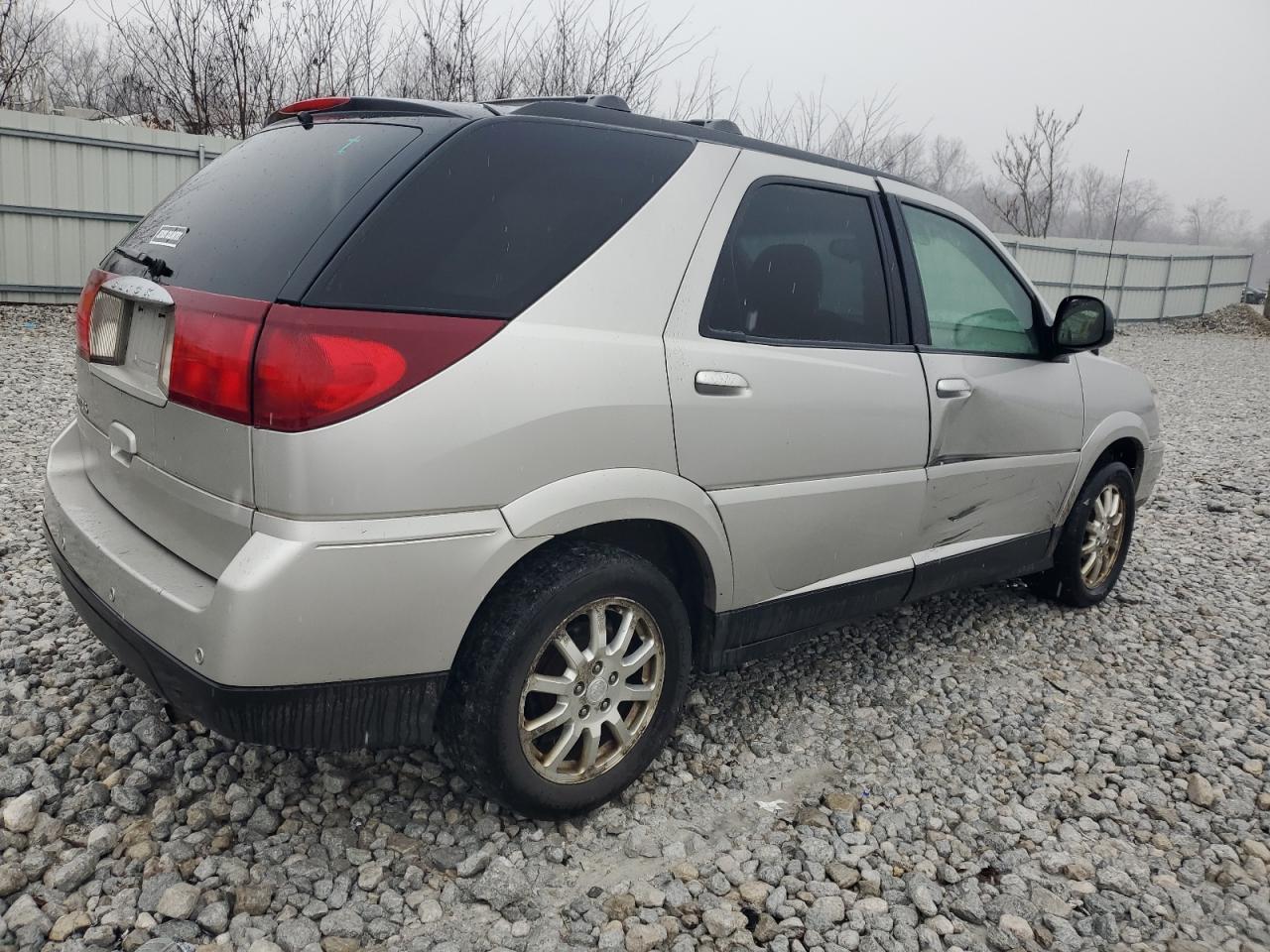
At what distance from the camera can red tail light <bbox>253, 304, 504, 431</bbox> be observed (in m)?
1.93

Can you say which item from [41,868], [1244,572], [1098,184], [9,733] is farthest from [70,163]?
[1098,184]

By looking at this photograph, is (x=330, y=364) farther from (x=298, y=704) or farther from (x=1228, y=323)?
(x=1228, y=323)

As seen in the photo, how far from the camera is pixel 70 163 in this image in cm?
1104

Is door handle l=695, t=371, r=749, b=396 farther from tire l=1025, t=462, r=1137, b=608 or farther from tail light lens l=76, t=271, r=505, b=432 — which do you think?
tire l=1025, t=462, r=1137, b=608

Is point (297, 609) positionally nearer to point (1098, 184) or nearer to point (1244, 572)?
point (1244, 572)

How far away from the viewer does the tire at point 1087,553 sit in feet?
13.7

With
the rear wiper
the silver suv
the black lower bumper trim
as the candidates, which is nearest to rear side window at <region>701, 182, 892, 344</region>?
the silver suv

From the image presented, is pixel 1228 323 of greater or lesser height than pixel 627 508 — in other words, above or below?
above

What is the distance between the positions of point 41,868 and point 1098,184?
70437 mm

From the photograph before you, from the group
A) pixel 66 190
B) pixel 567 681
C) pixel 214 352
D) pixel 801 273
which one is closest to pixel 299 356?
pixel 214 352

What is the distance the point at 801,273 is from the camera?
2885 millimetres

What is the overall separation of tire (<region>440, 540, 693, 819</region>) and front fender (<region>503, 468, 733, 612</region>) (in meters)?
0.12

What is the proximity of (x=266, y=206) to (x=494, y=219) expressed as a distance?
55 centimetres

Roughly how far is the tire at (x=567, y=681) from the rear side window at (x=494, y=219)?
0.66 metres
